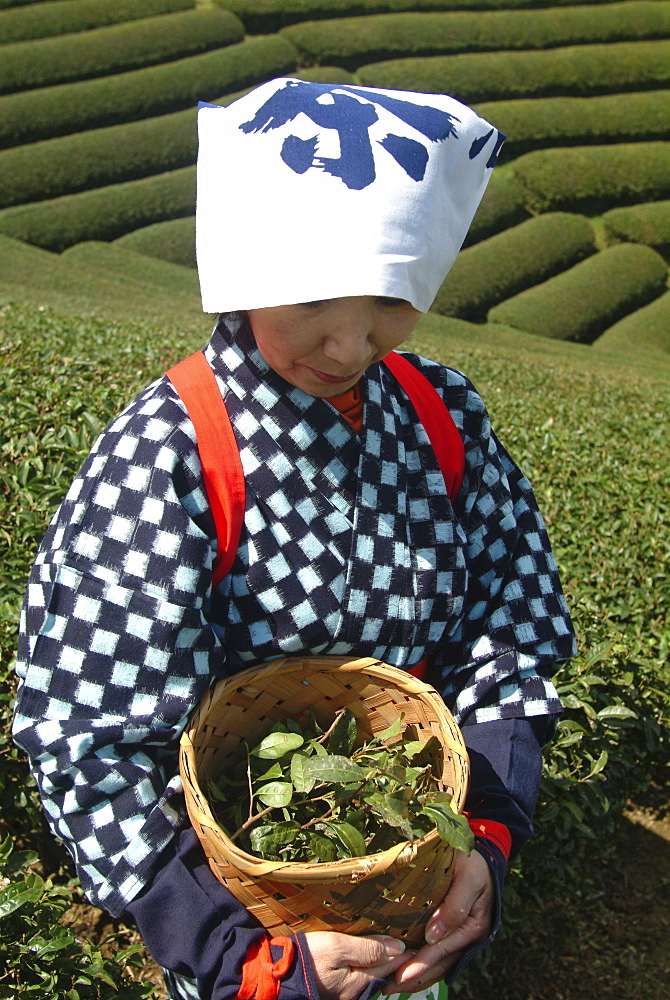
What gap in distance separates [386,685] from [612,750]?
1503 mm

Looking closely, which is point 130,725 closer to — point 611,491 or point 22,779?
point 22,779

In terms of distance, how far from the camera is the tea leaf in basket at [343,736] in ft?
4.27

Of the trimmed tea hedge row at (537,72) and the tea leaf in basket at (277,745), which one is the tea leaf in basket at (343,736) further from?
the trimmed tea hedge row at (537,72)

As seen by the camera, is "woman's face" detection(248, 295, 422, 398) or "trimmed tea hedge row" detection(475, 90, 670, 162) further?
"trimmed tea hedge row" detection(475, 90, 670, 162)

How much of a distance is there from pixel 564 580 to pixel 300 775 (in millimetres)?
2031

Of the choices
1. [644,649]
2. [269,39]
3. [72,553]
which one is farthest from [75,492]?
[269,39]

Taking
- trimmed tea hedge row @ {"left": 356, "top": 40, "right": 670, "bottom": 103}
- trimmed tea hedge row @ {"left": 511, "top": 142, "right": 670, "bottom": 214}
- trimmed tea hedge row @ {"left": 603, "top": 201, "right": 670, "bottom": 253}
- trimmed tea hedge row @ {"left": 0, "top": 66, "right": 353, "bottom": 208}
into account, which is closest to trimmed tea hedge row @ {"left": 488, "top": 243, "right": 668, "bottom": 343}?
trimmed tea hedge row @ {"left": 603, "top": 201, "right": 670, "bottom": 253}

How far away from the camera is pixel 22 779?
200 cm

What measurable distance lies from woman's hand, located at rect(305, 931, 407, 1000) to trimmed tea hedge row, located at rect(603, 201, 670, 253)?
18050 mm

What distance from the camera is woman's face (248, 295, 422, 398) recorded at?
1155 mm

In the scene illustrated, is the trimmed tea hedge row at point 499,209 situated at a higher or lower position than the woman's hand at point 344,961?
lower

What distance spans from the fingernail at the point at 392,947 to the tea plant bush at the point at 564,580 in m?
0.70

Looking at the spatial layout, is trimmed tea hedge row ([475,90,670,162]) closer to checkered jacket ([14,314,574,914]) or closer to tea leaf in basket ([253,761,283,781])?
checkered jacket ([14,314,574,914])

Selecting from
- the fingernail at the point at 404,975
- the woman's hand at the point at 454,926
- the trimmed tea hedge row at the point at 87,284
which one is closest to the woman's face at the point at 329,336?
the woman's hand at the point at 454,926
